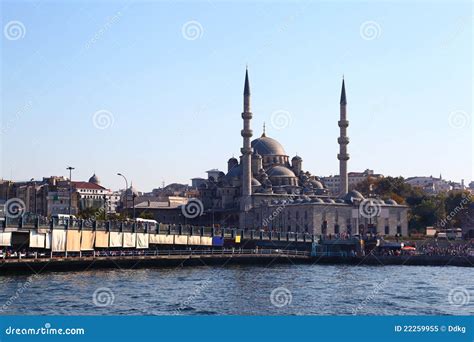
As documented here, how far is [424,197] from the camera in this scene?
117875 mm

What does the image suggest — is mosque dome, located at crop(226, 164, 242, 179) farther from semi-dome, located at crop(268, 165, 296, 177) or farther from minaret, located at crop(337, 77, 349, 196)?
minaret, located at crop(337, 77, 349, 196)

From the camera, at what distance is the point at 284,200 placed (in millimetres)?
105750

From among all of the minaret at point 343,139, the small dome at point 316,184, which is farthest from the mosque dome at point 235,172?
the minaret at point 343,139

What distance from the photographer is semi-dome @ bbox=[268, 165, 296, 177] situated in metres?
115

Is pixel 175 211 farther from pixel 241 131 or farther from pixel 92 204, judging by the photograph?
pixel 241 131

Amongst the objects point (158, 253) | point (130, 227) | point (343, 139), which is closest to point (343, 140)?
point (343, 139)

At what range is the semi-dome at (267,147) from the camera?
121 meters

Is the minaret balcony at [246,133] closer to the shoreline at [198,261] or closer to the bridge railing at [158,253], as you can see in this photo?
the bridge railing at [158,253]

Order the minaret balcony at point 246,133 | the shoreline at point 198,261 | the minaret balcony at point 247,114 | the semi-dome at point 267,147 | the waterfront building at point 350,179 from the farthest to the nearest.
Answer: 1. the waterfront building at point 350,179
2. the semi-dome at point 267,147
3. the minaret balcony at point 246,133
4. the minaret balcony at point 247,114
5. the shoreline at point 198,261

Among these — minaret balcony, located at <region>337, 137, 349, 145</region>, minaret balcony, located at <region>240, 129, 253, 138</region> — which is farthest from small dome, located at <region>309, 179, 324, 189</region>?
minaret balcony, located at <region>240, 129, 253, 138</region>

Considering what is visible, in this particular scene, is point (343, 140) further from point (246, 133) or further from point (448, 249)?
point (448, 249)

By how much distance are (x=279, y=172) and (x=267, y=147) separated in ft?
24.6

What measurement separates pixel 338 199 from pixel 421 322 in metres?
81.7

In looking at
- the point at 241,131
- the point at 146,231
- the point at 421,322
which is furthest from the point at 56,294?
the point at 241,131
